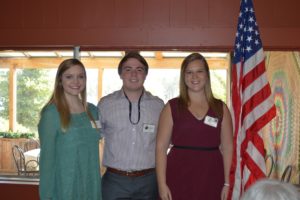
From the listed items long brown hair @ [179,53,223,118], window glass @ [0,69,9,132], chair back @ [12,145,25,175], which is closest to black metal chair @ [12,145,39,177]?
chair back @ [12,145,25,175]

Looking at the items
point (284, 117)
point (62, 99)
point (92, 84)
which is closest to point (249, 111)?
point (284, 117)

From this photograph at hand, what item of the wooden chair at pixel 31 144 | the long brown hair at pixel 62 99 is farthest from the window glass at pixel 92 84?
the long brown hair at pixel 62 99

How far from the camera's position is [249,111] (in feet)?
9.41

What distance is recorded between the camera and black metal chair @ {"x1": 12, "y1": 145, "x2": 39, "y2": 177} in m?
4.12

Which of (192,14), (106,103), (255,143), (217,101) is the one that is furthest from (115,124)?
(192,14)

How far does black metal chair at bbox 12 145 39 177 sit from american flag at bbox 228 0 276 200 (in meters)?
2.37

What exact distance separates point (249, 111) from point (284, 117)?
1018 millimetres

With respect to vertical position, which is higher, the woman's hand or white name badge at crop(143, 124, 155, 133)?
white name badge at crop(143, 124, 155, 133)

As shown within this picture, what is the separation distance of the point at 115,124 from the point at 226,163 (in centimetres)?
86

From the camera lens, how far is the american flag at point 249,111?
9.17 ft

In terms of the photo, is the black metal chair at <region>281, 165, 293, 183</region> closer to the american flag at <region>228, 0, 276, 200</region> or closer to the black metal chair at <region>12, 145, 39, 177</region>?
the american flag at <region>228, 0, 276, 200</region>

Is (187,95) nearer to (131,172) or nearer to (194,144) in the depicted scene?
(194,144)

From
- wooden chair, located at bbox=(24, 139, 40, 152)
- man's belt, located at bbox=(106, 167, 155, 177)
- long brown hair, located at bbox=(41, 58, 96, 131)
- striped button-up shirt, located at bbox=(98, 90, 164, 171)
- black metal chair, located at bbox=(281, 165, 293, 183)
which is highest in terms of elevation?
long brown hair, located at bbox=(41, 58, 96, 131)

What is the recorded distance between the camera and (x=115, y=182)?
8.84 ft
